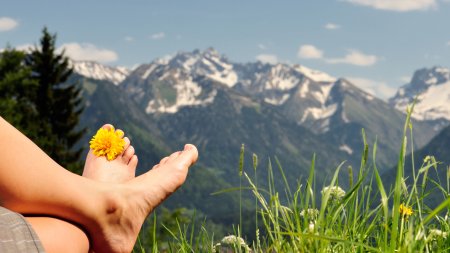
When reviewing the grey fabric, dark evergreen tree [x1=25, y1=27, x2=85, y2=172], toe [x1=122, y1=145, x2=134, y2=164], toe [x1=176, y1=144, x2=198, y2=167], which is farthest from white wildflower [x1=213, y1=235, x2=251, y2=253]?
dark evergreen tree [x1=25, y1=27, x2=85, y2=172]

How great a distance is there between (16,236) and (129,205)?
42.3 inches

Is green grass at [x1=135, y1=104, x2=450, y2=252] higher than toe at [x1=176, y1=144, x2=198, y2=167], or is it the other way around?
green grass at [x1=135, y1=104, x2=450, y2=252]

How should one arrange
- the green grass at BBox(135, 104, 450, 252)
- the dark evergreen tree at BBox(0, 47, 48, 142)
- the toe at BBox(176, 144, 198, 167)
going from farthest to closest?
the dark evergreen tree at BBox(0, 47, 48, 142) → the toe at BBox(176, 144, 198, 167) → the green grass at BBox(135, 104, 450, 252)

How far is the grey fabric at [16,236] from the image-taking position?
57.5 inches

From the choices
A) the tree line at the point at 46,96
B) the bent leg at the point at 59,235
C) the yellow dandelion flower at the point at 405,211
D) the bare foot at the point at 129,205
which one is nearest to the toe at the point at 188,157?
the bare foot at the point at 129,205

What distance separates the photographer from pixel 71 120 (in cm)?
4984

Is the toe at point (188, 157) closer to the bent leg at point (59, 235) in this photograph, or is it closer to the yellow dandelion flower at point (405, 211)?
the bent leg at point (59, 235)

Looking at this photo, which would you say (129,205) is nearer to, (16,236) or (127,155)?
(127,155)

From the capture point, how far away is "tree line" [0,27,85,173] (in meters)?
42.8

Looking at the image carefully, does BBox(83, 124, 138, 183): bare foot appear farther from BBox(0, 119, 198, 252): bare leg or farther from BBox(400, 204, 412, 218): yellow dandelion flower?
BBox(400, 204, 412, 218): yellow dandelion flower

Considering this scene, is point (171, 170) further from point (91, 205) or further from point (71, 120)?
point (71, 120)

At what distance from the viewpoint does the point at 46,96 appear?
4953 cm

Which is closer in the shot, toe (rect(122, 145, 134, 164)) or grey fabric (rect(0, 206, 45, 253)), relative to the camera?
grey fabric (rect(0, 206, 45, 253))

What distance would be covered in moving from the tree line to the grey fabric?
42.4 metres
